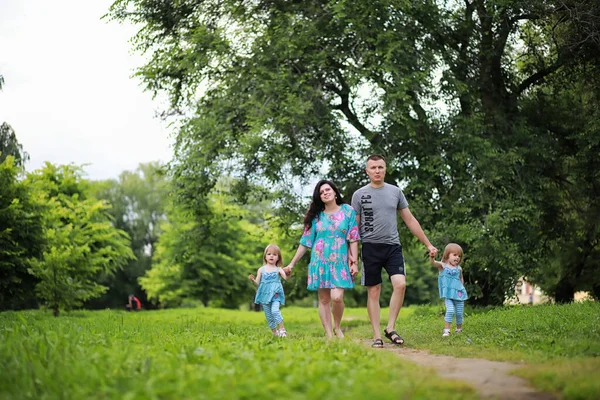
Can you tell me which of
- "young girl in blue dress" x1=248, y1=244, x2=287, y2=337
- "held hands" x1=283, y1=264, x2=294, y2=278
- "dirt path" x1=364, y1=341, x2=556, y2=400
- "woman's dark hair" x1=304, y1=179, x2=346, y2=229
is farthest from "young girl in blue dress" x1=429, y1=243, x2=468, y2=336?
"dirt path" x1=364, y1=341, x2=556, y2=400

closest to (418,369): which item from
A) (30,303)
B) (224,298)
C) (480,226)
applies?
(480,226)

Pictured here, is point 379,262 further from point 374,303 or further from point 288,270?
point 288,270

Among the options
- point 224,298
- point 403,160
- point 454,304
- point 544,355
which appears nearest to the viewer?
point 544,355

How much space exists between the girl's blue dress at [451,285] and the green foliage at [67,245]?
47.6ft

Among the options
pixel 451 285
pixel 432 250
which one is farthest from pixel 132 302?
pixel 432 250

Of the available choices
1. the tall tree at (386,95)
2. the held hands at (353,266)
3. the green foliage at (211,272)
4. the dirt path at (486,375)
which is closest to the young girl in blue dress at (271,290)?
the held hands at (353,266)

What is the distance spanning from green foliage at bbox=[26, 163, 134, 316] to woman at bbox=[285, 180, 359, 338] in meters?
14.4

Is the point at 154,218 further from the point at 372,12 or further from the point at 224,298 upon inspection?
the point at 372,12

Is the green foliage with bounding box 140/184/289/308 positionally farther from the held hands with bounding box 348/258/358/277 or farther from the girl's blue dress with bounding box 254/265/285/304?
the held hands with bounding box 348/258/358/277

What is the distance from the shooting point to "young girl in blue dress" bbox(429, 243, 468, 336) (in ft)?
35.9

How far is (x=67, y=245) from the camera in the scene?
26.5 meters

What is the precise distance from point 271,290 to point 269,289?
40 mm

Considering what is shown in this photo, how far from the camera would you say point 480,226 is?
1686 centimetres

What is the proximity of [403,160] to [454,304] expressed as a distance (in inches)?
303
